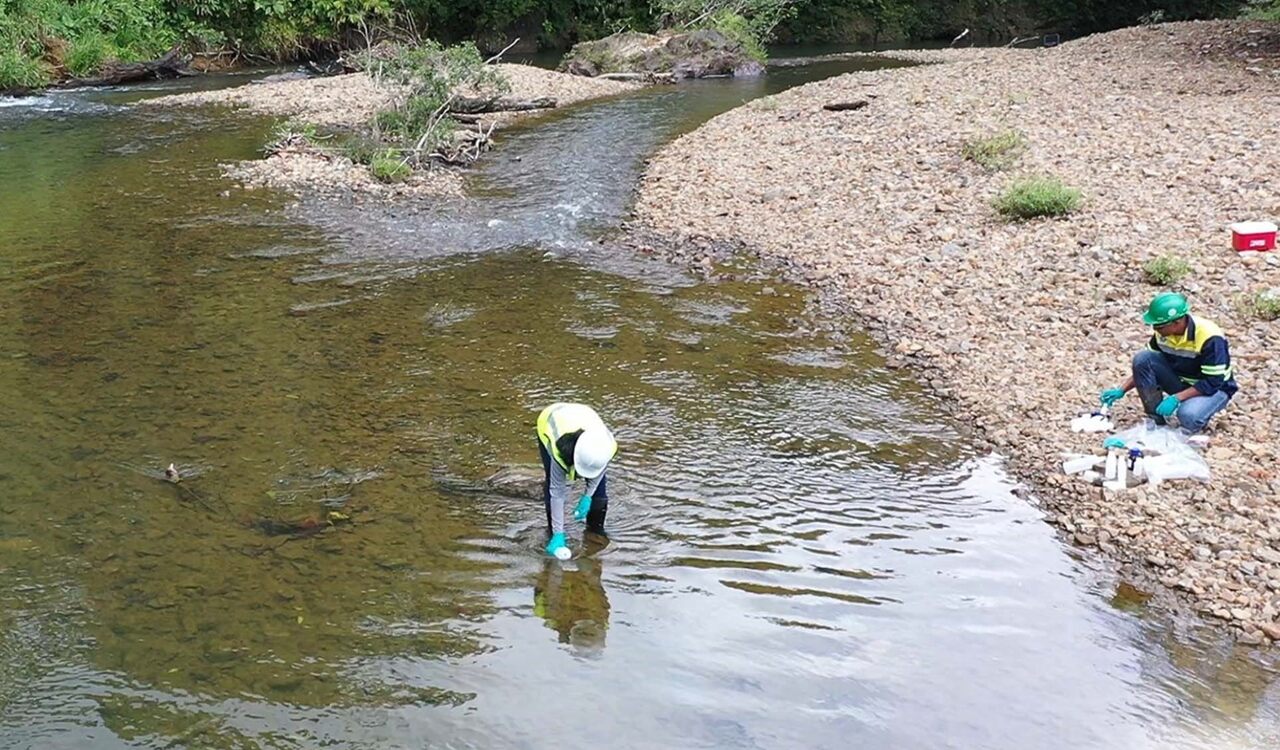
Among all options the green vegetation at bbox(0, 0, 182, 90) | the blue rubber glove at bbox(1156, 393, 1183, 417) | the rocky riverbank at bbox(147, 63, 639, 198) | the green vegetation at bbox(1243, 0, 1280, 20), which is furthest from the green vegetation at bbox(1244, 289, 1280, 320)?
the green vegetation at bbox(0, 0, 182, 90)

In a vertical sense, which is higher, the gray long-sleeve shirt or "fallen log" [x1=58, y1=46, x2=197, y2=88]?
"fallen log" [x1=58, y1=46, x2=197, y2=88]

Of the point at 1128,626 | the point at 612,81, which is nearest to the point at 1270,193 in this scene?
the point at 1128,626

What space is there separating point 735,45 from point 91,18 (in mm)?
17471

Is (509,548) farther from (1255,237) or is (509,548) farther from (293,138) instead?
(293,138)

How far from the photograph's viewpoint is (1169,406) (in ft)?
22.4

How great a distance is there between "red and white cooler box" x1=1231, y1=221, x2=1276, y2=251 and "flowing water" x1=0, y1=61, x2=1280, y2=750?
3472mm

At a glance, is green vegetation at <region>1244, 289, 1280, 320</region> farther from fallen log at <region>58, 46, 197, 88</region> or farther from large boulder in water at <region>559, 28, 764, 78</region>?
fallen log at <region>58, 46, 197, 88</region>

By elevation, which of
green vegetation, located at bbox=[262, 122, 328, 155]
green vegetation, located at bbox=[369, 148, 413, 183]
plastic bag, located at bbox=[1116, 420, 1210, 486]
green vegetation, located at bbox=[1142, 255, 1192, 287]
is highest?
green vegetation, located at bbox=[262, 122, 328, 155]

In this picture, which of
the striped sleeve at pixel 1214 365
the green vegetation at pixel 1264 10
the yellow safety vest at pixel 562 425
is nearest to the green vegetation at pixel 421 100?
the yellow safety vest at pixel 562 425

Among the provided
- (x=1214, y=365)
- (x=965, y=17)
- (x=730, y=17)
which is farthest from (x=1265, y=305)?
(x=965, y=17)

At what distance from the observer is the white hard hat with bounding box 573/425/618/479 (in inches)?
216

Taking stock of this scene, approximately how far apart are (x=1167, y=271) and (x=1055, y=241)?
1495mm

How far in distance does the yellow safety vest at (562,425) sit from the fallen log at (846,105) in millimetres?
14131

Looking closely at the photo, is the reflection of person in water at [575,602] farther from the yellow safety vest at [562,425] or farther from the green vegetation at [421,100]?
the green vegetation at [421,100]
